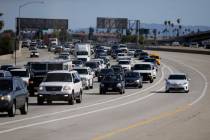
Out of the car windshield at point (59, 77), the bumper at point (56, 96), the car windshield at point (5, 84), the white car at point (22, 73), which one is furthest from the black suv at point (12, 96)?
the white car at point (22, 73)

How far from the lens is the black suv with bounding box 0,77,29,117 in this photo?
92.3 feet

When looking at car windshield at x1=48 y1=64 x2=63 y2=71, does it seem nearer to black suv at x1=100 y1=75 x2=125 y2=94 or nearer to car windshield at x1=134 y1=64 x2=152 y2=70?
black suv at x1=100 y1=75 x2=125 y2=94

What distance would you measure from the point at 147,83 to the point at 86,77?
584 inches

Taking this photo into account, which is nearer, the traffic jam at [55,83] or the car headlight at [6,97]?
the car headlight at [6,97]

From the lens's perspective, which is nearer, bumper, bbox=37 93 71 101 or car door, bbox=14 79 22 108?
car door, bbox=14 79 22 108

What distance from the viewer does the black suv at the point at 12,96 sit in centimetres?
2814

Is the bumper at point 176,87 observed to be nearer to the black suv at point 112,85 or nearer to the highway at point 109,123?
the black suv at point 112,85

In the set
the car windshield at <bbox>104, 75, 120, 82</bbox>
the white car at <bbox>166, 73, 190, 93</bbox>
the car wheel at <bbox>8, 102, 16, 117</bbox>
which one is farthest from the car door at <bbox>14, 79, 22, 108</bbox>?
the white car at <bbox>166, 73, 190, 93</bbox>

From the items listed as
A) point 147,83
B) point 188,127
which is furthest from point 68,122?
point 147,83

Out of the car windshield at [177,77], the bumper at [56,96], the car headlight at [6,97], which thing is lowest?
the car windshield at [177,77]

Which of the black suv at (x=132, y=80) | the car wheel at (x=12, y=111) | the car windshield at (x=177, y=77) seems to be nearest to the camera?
the car wheel at (x=12, y=111)

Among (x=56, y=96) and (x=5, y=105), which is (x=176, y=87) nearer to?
(x=56, y=96)

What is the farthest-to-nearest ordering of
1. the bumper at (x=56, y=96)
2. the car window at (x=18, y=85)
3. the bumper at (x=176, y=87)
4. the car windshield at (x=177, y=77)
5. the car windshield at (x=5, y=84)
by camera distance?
the car windshield at (x=177, y=77)
the bumper at (x=176, y=87)
the bumper at (x=56, y=96)
the car window at (x=18, y=85)
the car windshield at (x=5, y=84)

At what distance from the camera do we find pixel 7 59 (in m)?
130
